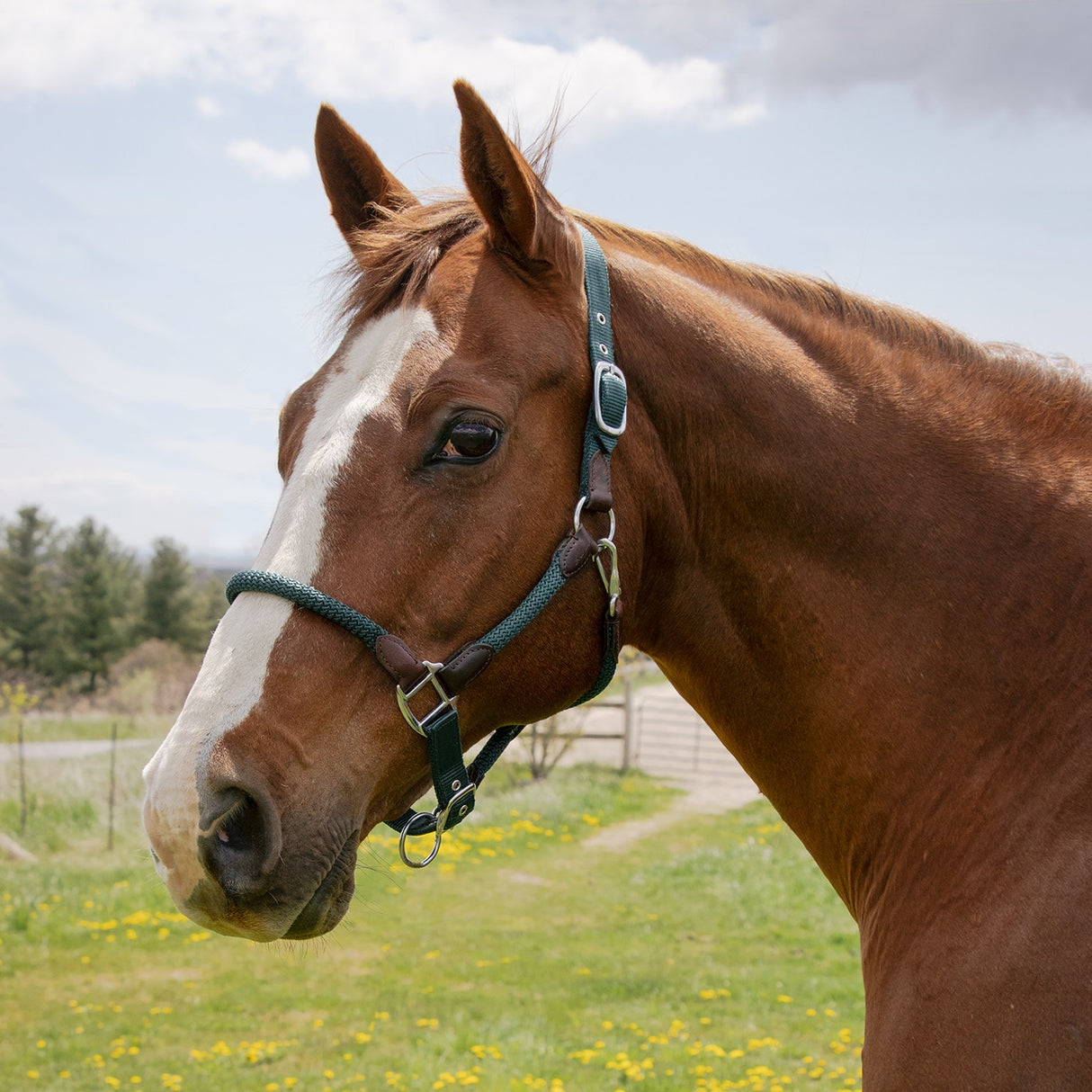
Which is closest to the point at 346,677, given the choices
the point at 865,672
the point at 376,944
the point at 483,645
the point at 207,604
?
the point at 483,645

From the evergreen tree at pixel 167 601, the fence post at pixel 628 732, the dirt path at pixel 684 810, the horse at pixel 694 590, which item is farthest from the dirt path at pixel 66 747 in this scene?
the horse at pixel 694 590

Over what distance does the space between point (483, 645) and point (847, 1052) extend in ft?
20.3

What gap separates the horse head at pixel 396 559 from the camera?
1835 mm

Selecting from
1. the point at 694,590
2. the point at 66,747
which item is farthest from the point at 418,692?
the point at 66,747

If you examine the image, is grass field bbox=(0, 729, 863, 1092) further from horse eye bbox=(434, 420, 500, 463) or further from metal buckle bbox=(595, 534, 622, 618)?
horse eye bbox=(434, 420, 500, 463)

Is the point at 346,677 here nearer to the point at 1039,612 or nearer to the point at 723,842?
the point at 1039,612

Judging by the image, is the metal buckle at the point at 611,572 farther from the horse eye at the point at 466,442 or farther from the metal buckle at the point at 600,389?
the horse eye at the point at 466,442

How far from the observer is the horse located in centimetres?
184

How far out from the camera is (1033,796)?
6.33 ft

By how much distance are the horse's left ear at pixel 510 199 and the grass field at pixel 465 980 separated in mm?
3748

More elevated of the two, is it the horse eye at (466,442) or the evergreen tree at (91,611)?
the horse eye at (466,442)

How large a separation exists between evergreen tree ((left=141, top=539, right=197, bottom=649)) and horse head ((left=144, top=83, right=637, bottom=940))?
41.7 metres

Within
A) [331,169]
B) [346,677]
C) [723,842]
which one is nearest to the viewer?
[346,677]

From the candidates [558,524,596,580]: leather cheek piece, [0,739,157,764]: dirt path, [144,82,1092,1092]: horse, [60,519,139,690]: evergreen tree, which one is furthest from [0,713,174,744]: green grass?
[558,524,596,580]: leather cheek piece
